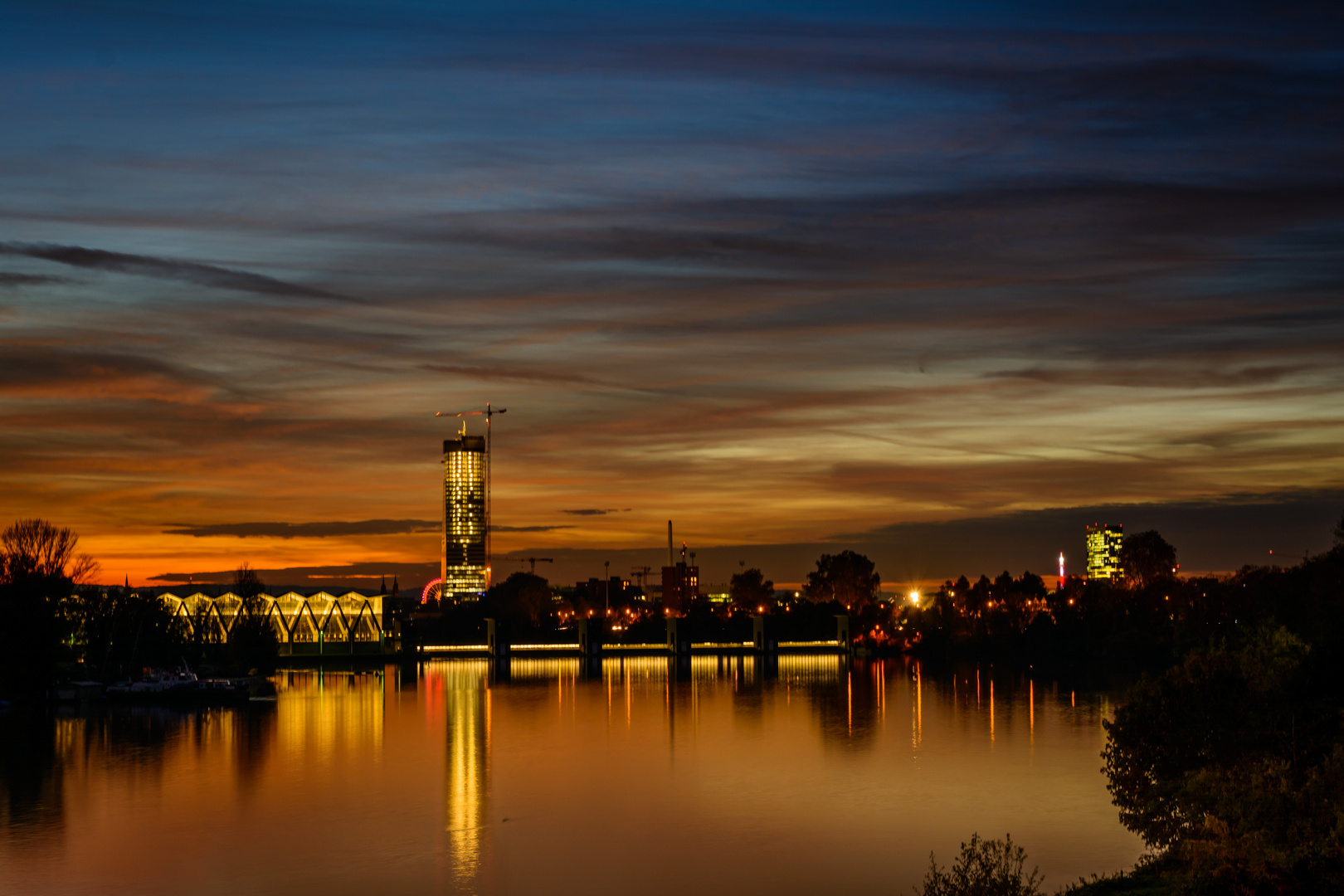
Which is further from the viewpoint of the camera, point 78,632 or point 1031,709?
point 78,632

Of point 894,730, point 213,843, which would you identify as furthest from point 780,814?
point 894,730

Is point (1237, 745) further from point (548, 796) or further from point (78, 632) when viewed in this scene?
point (78, 632)

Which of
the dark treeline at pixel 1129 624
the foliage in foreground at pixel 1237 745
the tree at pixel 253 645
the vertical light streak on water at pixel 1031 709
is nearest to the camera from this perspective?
the foliage in foreground at pixel 1237 745

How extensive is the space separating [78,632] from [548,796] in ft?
286

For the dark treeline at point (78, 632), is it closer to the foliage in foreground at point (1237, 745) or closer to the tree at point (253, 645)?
the tree at point (253, 645)

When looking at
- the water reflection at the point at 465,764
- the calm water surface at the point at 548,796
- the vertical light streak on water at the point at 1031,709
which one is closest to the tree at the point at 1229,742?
the calm water surface at the point at 548,796

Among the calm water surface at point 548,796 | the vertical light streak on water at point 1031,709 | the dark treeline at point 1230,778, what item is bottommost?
the vertical light streak on water at point 1031,709

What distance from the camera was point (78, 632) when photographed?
424 feet

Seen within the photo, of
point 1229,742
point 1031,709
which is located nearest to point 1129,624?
point 1031,709

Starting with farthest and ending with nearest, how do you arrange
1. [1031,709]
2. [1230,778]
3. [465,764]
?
[1031,709] → [465,764] → [1230,778]

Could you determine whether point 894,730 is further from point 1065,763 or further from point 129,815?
point 129,815

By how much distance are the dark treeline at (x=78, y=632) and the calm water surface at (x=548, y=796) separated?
7893 millimetres

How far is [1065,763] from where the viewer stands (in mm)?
68500

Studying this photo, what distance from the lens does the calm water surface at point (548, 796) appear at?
42844mm
